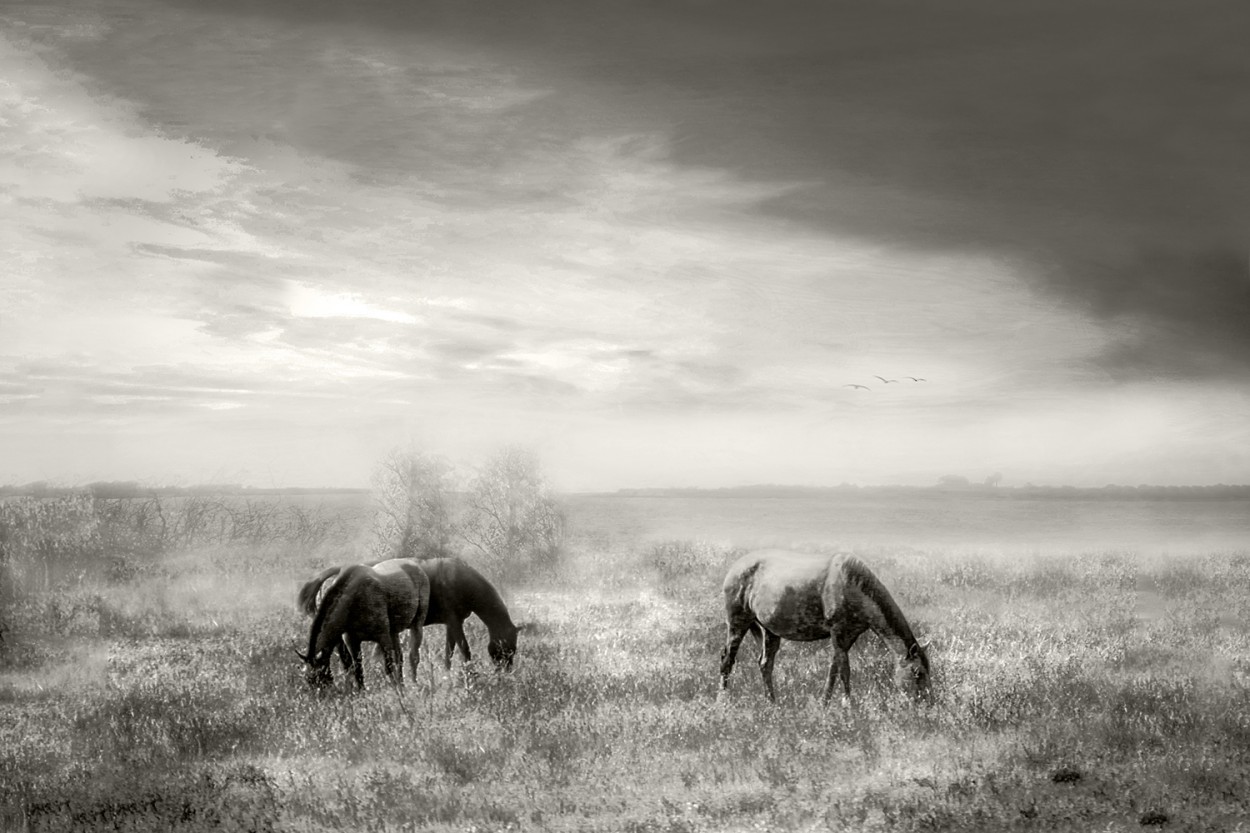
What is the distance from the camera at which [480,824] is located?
685 cm

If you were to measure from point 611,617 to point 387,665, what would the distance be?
298 inches

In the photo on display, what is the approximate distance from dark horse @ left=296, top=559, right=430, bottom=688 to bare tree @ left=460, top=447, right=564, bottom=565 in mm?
15432

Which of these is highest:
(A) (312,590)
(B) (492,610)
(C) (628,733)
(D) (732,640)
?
(A) (312,590)

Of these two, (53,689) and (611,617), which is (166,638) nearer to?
(53,689)

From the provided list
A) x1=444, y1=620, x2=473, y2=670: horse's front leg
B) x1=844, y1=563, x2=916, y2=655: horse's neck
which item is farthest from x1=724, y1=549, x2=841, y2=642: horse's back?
x1=444, y1=620, x2=473, y2=670: horse's front leg

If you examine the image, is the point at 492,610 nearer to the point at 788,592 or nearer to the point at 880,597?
the point at 788,592

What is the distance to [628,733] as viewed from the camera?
9.12 meters

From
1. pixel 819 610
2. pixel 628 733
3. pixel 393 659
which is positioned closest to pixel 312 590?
pixel 393 659

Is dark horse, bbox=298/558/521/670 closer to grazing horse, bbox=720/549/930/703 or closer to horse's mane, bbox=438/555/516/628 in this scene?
horse's mane, bbox=438/555/516/628

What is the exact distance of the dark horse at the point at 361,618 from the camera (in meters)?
10.8

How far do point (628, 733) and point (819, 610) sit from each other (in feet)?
10.1

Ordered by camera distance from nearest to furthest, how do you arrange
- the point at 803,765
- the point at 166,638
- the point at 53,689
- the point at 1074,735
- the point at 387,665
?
the point at 803,765
the point at 1074,735
the point at 387,665
the point at 53,689
the point at 166,638

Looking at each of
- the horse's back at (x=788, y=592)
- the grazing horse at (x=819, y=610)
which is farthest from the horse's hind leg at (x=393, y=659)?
the horse's back at (x=788, y=592)

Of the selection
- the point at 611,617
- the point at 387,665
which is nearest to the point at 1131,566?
the point at 611,617
